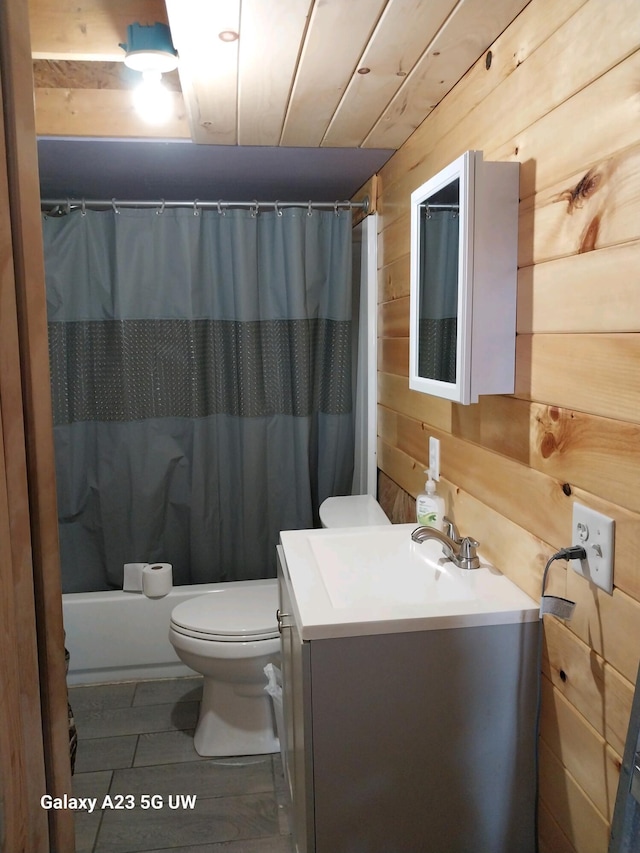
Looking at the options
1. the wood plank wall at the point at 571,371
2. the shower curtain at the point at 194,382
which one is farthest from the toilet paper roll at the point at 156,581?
the wood plank wall at the point at 571,371

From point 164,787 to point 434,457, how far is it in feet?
4.39

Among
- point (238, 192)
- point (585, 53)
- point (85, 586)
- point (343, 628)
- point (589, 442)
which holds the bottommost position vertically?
point (85, 586)

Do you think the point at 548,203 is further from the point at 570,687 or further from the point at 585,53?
the point at 570,687

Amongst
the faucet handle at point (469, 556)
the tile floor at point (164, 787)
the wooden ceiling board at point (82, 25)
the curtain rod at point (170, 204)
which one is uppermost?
the wooden ceiling board at point (82, 25)

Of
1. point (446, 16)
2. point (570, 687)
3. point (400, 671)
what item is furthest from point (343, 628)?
point (446, 16)

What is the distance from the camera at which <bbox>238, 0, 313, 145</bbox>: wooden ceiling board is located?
53.6 inches

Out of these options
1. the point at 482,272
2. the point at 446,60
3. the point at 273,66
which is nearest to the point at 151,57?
the point at 273,66

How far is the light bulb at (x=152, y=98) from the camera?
1.87 m

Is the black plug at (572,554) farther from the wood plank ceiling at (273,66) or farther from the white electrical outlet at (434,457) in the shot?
the wood plank ceiling at (273,66)

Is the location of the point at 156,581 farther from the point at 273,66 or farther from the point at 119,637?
the point at 273,66

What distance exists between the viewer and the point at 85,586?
113 inches

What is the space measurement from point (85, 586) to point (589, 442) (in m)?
2.39

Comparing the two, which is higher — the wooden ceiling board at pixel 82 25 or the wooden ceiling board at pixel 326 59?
the wooden ceiling board at pixel 82 25

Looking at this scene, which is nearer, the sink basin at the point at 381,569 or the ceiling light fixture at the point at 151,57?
the sink basin at the point at 381,569
